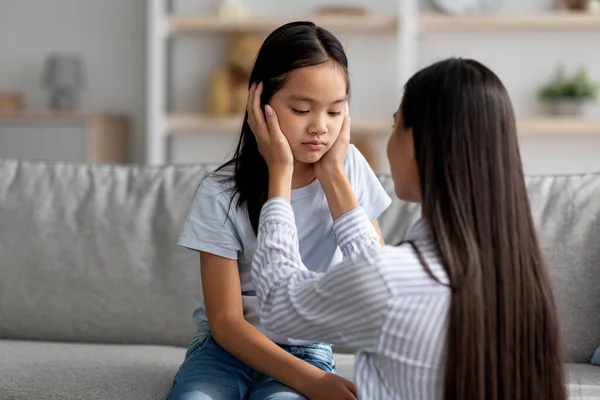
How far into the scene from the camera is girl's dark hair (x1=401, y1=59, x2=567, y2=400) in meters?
1.34

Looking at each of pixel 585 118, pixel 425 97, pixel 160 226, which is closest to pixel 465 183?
pixel 425 97

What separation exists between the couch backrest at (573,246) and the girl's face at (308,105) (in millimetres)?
600

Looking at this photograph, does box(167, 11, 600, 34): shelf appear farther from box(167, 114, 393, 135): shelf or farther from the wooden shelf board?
the wooden shelf board

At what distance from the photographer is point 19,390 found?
1.89 m

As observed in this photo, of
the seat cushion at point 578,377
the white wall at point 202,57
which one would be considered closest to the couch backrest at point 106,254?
the seat cushion at point 578,377

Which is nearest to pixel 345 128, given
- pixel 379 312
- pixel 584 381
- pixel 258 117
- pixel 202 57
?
pixel 258 117

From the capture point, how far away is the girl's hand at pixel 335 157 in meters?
1.75

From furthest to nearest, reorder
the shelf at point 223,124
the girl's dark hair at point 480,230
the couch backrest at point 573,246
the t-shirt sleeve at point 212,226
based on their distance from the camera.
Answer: the shelf at point 223,124, the couch backrest at point 573,246, the t-shirt sleeve at point 212,226, the girl's dark hair at point 480,230

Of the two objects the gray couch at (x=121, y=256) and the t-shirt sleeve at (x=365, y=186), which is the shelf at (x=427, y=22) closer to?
the gray couch at (x=121, y=256)

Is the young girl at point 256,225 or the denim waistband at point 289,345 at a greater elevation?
the young girl at point 256,225

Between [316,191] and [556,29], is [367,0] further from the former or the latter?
[316,191]

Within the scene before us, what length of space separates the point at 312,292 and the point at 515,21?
156 inches

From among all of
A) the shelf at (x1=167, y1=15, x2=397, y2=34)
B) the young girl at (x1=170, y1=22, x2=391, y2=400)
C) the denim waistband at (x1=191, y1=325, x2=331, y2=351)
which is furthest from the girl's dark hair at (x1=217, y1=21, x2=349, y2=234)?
the shelf at (x1=167, y1=15, x2=397, y2=34)

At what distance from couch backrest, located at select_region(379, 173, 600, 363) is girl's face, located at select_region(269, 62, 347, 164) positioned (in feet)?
1.97
